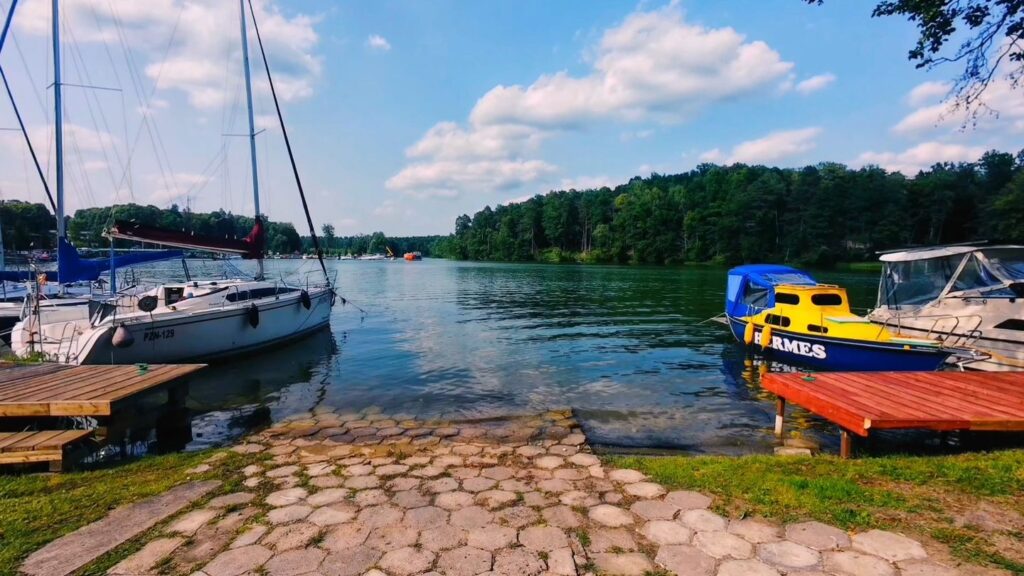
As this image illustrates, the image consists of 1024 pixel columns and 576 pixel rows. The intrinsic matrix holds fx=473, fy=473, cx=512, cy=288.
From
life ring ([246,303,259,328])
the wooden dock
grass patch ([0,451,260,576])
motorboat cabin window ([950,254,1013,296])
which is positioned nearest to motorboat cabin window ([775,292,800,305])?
motorboat cabin window ([950,254,1013,296])

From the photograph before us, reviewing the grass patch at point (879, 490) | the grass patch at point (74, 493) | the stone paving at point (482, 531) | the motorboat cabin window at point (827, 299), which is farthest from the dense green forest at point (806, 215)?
the grass patch at point (74, 493)

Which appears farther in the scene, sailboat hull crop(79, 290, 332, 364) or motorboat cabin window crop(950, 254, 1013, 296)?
sailboat hull crop(79, 290, 332, 364)

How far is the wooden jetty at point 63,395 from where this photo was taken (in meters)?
5.69

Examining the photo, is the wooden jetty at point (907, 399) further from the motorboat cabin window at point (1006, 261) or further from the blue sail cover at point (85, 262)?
the blue sail cover at point (85, 262)

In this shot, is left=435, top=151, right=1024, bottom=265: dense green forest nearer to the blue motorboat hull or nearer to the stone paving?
the blue motorboat hull

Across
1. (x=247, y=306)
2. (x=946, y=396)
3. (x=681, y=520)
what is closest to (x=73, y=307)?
(x=247, y=306)

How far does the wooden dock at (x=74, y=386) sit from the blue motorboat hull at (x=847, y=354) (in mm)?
Answer: 15903

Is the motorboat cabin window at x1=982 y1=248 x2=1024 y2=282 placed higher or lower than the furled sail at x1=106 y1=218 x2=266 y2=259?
lower

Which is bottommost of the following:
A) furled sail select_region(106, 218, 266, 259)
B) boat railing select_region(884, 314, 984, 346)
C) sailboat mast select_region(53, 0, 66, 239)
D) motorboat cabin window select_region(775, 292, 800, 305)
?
boat railing select_region(884, 314, 984, 346)

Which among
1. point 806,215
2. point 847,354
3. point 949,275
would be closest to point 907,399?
point 847,354

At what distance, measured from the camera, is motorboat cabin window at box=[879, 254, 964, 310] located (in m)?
12.9

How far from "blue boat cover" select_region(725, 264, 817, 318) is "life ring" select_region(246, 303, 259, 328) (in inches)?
709

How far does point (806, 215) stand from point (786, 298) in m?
74.8

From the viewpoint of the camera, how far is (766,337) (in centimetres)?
1625
